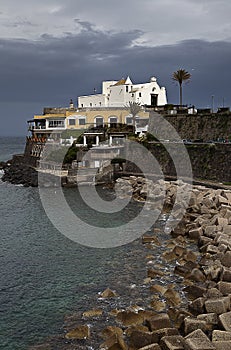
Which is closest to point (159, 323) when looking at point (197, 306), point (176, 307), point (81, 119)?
point (197, 306)

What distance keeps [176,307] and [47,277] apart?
614 cm

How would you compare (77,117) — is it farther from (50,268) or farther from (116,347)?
(116,347)

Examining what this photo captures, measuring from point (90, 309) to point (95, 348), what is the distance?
102 inches

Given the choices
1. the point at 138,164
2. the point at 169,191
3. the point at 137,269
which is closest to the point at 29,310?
the point at 137,269

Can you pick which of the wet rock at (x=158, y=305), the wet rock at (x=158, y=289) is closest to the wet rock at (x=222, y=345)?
the wet rock at (x=158, y=305)

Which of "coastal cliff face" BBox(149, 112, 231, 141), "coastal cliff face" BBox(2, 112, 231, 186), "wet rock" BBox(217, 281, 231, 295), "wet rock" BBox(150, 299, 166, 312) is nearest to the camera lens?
"wet rock" BBox(217, 281, 231, 295)

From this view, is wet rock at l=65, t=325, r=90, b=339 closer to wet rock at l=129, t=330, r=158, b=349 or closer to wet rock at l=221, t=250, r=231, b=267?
wet rock at l=129, t=330, r=158, b=349

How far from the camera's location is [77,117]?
199ft

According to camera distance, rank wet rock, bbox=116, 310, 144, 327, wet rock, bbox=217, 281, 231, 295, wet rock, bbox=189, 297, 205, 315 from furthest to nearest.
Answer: wet rock, bbox=217, 281, 231, 295, wet rock, bbox=189, 297, 205, 315, wet rock, bbox=116, 310, 144, 327

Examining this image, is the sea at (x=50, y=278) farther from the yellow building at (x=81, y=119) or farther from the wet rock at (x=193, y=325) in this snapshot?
the yellow building at (x=81, y=119)

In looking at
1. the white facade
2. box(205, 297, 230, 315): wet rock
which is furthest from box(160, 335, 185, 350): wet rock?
the white facade

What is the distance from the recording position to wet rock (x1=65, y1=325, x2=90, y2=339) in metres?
12.4

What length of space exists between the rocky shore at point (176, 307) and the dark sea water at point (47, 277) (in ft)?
2.16

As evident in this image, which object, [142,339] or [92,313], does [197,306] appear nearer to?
[142,339]
